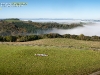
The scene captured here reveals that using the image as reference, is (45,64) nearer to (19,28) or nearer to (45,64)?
(45,64)

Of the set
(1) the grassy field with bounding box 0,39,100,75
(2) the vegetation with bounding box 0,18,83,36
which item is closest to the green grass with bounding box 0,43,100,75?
(1) the grassy field with bounding box 0,39,100,75

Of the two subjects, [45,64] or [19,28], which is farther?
[19,28]

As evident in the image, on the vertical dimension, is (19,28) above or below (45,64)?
below

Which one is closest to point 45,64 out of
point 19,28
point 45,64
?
point 45,64

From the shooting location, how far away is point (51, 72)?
46.8 ft

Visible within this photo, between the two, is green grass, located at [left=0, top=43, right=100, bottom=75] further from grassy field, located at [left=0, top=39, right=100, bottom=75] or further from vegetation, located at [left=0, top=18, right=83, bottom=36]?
vegetation, located at [left=0, top=18, right=83, bottom=36]

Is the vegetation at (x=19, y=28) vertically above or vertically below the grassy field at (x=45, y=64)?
below

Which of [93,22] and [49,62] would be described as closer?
[49,62]

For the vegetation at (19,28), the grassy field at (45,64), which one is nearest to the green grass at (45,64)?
the grassy field at (45,64)

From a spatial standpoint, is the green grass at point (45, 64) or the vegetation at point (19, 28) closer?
the green grass at point (45, 64)

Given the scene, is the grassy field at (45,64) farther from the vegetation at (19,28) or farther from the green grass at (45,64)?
the vegetation at (19,28)

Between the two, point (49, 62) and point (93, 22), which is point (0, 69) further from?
point (93, 22)

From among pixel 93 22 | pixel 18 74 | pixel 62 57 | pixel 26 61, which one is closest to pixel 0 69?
pixel 18 74

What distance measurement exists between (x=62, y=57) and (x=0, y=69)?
255 inches
